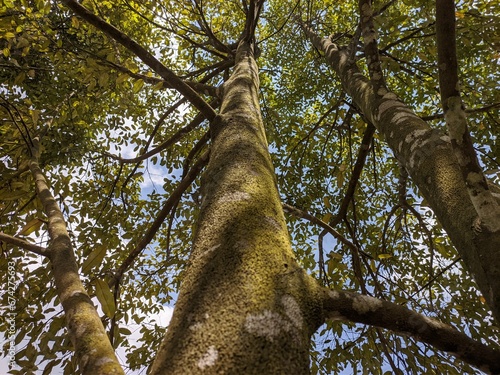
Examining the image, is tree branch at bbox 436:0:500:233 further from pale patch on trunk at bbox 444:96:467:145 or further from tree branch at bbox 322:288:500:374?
tree branch at bbox 322:288:500:374

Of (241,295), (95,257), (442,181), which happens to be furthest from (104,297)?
(442,181)

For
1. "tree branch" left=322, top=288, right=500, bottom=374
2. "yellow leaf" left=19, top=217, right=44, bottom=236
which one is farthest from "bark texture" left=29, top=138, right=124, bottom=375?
"tree branch" left=322, top=288, right=500, bottom=374

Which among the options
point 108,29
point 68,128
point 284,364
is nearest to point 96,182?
point 68,128

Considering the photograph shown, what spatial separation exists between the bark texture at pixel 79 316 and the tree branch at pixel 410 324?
24.0 inches

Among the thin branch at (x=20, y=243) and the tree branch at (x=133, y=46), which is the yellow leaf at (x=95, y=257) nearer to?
the thin branch at (x=20, y=243)

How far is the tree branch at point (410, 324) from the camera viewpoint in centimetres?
94

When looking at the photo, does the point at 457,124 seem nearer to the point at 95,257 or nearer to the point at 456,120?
the point at 456,120

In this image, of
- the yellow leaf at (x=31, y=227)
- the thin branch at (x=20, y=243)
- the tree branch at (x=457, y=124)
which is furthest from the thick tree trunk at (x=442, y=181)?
the yellow leaf at (x=31, y=227)

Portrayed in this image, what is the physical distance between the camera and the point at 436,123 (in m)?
4.78

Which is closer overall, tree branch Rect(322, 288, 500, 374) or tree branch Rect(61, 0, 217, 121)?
tree branch Rect(322, 288, 500, 374)

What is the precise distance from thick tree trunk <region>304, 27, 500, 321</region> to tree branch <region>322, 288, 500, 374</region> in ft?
0.42

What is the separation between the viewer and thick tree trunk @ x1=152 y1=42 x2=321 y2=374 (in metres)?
0.66

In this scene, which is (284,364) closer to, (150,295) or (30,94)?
(150,295)

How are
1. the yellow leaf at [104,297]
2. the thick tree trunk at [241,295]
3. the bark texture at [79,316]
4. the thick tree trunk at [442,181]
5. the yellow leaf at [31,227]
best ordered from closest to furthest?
the thick tree trunk at [241,295] → the bark texture at [79,316] → the thick tree trunk at [442,181] → the yellow leaf at [104,297] → the yellow leaf at [31,227]
